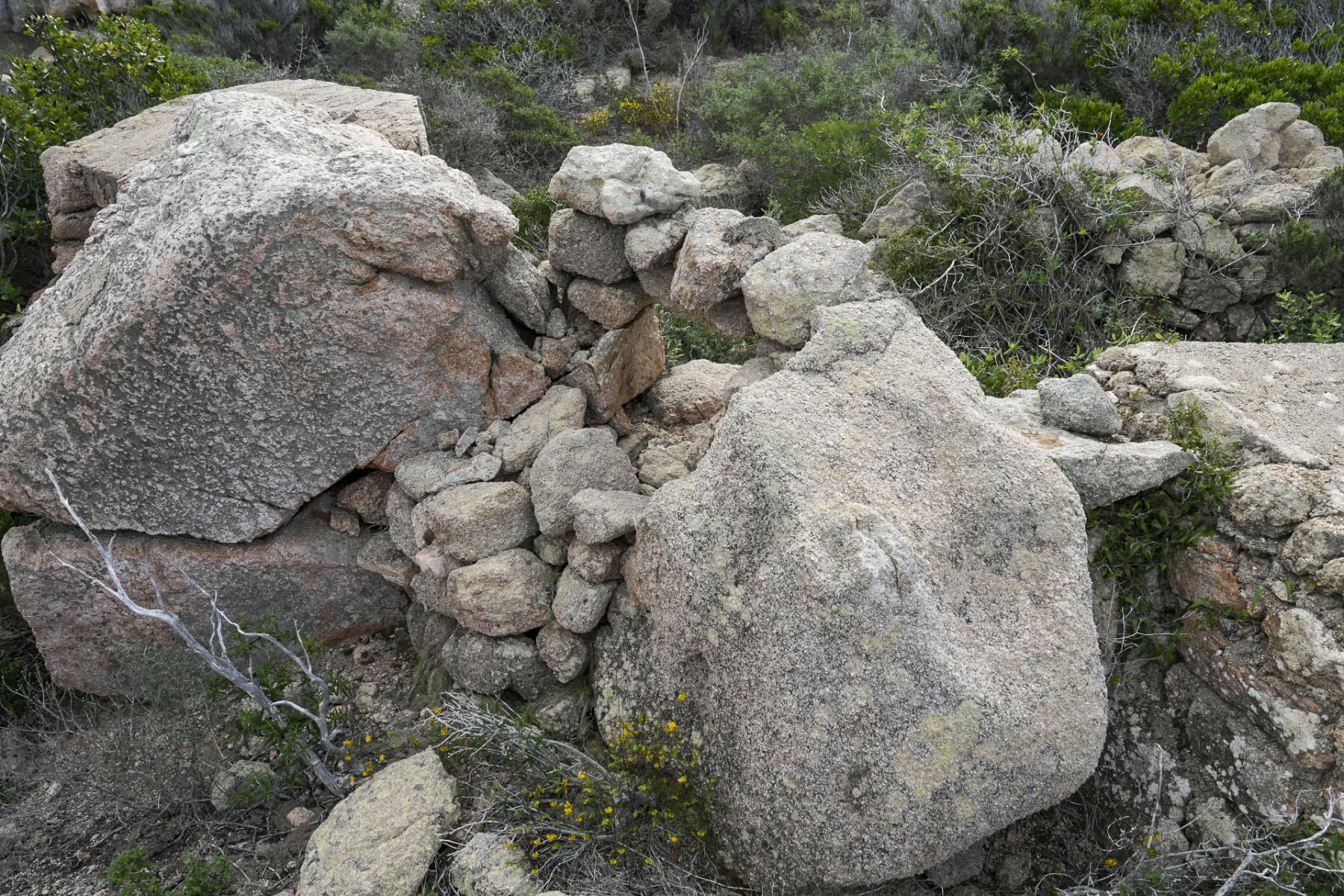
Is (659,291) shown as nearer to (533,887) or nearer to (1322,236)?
(533,887)

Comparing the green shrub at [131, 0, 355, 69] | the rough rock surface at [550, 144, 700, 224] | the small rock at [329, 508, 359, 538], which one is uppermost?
the green shrub at [131, 0, 355, 69]

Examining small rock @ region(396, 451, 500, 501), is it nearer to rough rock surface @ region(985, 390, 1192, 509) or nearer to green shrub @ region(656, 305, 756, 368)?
green shrub @ region(656, 305, 756, 368)

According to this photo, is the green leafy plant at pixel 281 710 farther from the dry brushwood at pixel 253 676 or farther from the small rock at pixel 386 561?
the small rock at pixel 386 561

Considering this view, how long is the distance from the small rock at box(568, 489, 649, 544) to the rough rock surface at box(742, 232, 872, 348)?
2.85 ft

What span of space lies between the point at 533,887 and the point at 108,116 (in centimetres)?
656

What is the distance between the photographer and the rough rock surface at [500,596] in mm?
3264

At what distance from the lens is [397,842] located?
2.83m

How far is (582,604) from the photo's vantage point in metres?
3.17

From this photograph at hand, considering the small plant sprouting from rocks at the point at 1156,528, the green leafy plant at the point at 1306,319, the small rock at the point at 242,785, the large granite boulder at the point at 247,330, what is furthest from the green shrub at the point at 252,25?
the small plant sprouting from rocks at the point at 1156,528

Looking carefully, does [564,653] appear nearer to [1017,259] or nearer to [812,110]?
[1017,259]

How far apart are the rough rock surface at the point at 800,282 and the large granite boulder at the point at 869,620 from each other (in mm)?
281

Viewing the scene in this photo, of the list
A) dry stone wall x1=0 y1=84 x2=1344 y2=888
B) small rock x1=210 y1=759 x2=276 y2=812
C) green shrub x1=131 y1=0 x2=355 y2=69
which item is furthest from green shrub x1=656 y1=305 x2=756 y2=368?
green shrub x1=131 y1=0 x2=355 y2=69

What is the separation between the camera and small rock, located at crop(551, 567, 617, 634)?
10.4ft

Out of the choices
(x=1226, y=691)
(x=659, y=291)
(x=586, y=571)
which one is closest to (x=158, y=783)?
(x=586, y=571)
